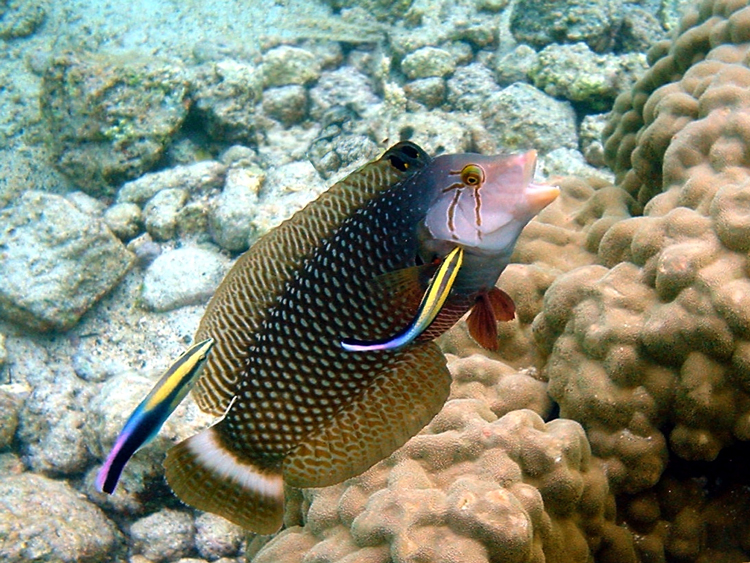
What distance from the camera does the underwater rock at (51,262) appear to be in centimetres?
643

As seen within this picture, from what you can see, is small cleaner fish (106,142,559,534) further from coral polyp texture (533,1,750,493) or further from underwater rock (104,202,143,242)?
underwater rock (104,202,143,242)

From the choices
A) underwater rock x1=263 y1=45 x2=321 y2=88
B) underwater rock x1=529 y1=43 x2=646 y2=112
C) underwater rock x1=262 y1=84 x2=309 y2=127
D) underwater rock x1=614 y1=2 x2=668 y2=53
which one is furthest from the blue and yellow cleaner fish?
underwater rock x1=614 y1=2 x2=668 y2=53

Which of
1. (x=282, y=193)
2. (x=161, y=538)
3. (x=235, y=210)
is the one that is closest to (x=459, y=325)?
(x=161, y=538)

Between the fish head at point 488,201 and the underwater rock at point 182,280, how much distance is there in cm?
545

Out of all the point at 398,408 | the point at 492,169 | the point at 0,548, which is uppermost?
the point at 492,169

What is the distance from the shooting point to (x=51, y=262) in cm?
646

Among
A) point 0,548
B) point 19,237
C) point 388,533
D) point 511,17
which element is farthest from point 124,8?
point 388,533

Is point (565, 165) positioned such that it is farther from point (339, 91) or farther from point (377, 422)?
point (377, 422)

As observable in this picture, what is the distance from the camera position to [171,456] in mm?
1464

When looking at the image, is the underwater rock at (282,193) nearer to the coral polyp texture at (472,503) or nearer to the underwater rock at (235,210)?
the underwater rock at (235,210)

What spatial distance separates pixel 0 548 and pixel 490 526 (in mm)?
3868

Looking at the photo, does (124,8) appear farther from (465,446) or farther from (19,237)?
(465,446)

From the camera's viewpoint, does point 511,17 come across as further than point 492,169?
Yes

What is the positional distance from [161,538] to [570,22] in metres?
8.13
